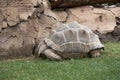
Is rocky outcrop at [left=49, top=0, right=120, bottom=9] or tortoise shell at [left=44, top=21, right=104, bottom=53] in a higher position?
rocky outcrop at [left=49, top=0, right=120, bottom=9]

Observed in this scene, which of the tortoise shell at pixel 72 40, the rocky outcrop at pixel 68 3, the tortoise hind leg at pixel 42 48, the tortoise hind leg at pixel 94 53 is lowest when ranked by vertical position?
the tortoise hind leg at pixel 94 53

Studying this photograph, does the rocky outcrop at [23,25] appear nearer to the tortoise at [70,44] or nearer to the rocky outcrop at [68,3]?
the rocky outcrop at [68,3]

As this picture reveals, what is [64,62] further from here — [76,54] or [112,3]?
[112,3]

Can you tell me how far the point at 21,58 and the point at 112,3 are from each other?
10.7 ft

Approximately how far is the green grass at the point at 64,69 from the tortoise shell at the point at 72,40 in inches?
10.8

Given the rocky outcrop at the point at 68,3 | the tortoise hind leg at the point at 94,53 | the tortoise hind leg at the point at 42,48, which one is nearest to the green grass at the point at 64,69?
the tortoise hind leg at the point at 94,53

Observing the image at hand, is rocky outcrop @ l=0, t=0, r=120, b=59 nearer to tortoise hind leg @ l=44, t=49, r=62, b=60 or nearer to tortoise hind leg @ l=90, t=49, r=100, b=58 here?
tortoise hind leg @ l=44, t=49, r=62, b=60

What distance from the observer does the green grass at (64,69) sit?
5555mm

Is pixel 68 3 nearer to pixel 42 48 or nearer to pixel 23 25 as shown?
pixel 23 25

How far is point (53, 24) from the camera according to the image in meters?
8.06

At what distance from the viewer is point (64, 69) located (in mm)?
6000

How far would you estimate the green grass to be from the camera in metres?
5.55

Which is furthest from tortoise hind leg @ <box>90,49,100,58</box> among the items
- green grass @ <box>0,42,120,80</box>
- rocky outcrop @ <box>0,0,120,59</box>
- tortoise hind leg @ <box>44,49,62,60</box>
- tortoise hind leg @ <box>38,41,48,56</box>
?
rocky outcrop @ <box>0,0,120,59</box>

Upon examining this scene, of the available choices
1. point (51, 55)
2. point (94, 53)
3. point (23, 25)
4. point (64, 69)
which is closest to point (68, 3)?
point (23, 25)
